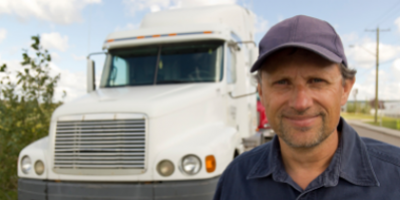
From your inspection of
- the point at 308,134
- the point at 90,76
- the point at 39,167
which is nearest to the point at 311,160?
the point at 308,134

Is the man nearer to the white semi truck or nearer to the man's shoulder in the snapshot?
the man's shoulder

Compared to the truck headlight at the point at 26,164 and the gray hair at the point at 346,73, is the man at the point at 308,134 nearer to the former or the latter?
the gray hair at the point at 346,73

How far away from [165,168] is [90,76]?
122 inches

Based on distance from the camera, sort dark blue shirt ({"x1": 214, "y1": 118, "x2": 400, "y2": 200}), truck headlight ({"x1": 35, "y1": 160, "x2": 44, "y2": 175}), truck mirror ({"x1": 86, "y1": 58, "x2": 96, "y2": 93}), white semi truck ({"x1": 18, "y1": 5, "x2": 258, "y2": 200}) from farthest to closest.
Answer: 1. truck mirror ({"x1": 86, "y1": 58, "x2": 96, "y2": 93})
2. truck headlight ({"x1": 35, "y1": 160, "x2": 44, "y2": 175})
3. white semi truck ({"x1": 18, "y1": 5, "x2": 258, "y2": 200})
4. dark blue shirt ({"x1": 214, "y1": 118, "x2": 400, "y2": 200})

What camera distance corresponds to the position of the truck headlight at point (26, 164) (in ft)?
13.9

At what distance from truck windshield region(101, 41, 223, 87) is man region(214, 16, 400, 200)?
11.5 feet

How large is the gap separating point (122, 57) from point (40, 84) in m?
1.48

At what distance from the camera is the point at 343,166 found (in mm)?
1528

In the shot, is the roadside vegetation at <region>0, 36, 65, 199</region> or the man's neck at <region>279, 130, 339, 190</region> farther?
the roadside vegetation at <region>0, 36, 65, 199</region>

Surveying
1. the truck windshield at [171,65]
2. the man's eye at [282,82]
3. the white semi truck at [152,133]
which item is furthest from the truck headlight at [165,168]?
the man's eye at [282,82]

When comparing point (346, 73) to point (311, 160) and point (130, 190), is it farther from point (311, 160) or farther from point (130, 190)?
point (130, 190)

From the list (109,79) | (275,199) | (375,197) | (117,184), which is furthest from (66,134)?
(375,197)

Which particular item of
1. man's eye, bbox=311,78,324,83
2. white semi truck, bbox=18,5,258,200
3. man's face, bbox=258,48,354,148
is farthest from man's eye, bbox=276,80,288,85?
white semi truck, bbox=18,5,258,200

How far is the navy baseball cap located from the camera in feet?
Result: 5.01
